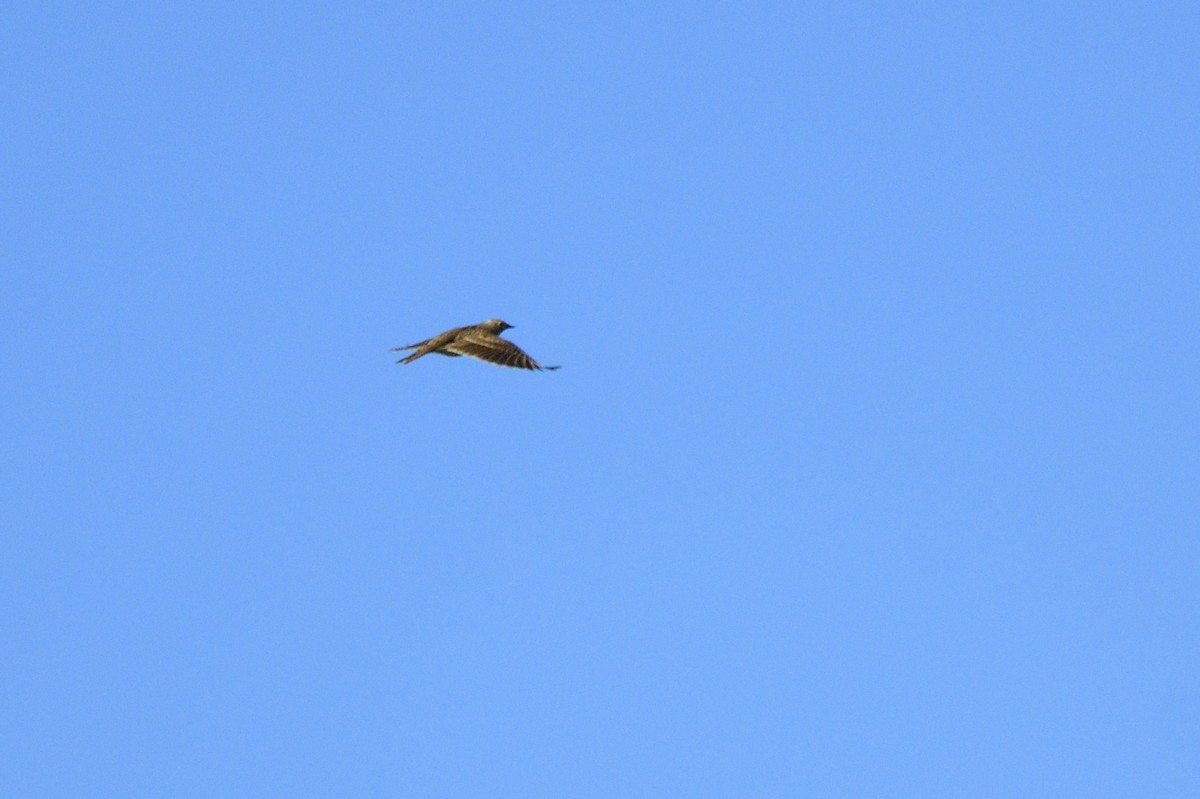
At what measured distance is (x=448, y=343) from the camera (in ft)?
243

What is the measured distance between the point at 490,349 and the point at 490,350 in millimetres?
69

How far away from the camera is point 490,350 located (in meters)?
73.8

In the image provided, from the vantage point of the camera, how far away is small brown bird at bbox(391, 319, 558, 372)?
73.0 metres

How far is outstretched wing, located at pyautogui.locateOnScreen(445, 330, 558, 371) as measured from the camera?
72875 mm

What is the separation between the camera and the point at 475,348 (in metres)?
74.0

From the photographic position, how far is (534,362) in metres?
72.7

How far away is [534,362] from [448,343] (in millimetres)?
2840

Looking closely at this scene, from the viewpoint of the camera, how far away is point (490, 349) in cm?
7388

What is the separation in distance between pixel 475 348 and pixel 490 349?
1.40ft

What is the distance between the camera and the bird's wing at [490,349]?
7288 cm

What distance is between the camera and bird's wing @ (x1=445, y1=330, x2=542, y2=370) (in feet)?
239

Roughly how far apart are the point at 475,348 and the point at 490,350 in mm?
455
